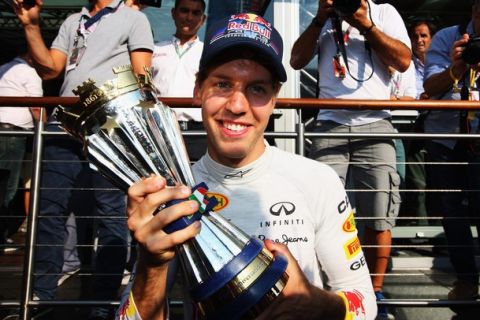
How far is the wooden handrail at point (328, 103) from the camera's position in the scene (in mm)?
2861

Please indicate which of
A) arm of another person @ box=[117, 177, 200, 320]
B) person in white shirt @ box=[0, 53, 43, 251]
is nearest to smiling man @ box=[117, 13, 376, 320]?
arm of another person @ box=[117, 177, 200, 320]

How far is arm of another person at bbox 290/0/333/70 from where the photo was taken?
2.98 m

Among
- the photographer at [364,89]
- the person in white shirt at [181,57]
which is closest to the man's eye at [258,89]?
the photographer at [364,89]

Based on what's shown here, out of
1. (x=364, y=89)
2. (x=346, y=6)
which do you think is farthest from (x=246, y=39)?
(x=364, y=89)

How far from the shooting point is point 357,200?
123 inches

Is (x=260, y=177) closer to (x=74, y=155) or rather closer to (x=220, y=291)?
(x=220, y=291)

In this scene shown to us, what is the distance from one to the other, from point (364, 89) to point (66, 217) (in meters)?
1.90

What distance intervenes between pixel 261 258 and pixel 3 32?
8441 millimetres

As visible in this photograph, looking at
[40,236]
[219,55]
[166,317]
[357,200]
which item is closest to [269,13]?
[357,200]

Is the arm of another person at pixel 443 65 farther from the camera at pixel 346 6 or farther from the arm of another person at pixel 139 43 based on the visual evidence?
the arm of another person at pixel 139 43

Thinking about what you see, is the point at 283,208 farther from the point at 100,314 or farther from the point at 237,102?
the point at 100,314

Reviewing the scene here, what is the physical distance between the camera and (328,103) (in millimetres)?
2875

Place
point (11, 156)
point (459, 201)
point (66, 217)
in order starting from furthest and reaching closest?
point (11, 156) < point (459, 201) < point (66, 217)

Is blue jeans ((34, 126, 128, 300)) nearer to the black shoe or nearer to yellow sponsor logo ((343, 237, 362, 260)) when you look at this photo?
the black shoe
